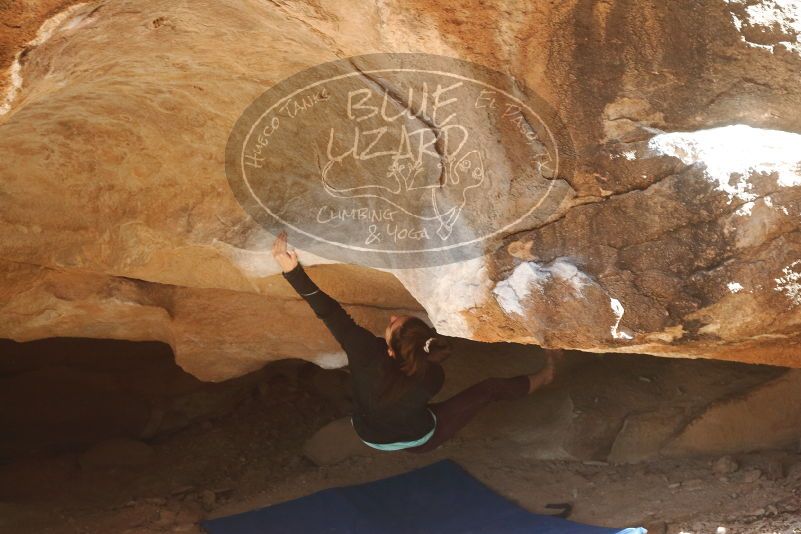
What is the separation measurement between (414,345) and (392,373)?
13 centimetres

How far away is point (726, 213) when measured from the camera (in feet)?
5.35

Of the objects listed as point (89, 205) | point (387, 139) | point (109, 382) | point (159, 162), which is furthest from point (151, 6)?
point (109, 382)

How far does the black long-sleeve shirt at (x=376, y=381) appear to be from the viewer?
255 cm

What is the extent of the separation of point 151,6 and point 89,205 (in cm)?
107

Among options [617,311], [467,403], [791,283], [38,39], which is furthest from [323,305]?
[791,283]

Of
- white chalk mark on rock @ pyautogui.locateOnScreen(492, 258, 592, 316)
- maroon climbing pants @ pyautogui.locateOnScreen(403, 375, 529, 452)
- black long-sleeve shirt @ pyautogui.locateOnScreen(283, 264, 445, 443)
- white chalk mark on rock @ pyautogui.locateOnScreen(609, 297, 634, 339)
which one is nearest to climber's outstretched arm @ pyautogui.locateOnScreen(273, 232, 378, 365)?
black long-sleeve shirt @ pyautogui.locateOnScreen(283, 264, 445, 443)

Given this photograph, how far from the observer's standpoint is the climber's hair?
107 inches

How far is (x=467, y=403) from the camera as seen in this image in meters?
3.13

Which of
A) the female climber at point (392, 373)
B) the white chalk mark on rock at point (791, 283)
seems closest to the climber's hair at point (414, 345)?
the female climber at point (392, 373)

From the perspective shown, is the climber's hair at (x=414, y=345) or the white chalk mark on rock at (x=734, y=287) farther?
the climber's hair at (x=414, y=345)

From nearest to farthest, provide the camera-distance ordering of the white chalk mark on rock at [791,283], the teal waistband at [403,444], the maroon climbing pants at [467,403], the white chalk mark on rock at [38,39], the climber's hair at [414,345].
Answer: the white chalk mark on rock at [38,39] → the white chalk mark on rock at [791,283] → the climber's hair at [414,345] → the teal waistband at [403,444] → the maroon climbing pants at [467,403]

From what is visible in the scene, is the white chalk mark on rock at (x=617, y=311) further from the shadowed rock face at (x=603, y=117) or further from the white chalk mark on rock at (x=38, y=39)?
the white chalk mark on rock at (x=38, y=39)

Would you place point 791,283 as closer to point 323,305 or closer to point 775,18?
point 775,18

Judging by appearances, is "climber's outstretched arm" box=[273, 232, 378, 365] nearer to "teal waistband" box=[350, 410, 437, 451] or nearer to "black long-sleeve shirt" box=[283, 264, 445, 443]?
"black long-sleeve shirt" box=[283, 264, 445, 443]
